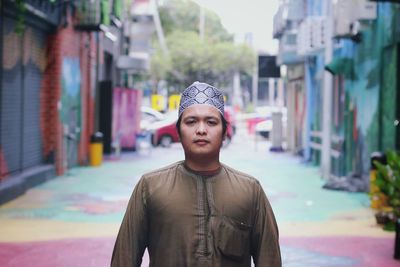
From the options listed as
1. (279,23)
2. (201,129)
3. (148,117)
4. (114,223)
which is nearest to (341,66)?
(114,223)

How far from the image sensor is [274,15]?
A: 90.2 feet

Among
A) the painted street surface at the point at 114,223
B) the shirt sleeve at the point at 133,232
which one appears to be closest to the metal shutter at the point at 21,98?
the painted street surface at the point at 114,223

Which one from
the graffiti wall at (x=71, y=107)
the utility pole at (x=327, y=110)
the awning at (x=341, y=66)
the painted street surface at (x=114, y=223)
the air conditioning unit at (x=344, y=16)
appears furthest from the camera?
the graffiti wall at (x=71, y=107)

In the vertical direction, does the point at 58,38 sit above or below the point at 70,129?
above

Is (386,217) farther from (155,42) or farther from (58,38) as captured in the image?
(155,42)

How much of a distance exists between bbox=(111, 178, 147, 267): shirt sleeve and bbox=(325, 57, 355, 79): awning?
1329 centimetres

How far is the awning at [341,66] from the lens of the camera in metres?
16.1

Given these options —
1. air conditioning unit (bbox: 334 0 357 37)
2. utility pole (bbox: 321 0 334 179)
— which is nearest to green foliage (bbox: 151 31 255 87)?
utility pole (bbox: 321 0 334 179)

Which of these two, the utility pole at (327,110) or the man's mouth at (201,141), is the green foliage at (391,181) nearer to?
the man's mouth at (201,141)

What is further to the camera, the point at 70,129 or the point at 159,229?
the point at 70,129

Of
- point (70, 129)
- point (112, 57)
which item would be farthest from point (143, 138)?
point (70, 129)

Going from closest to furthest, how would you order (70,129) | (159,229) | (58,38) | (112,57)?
1. (159,229)
2. (58,38)
3. (70,129)
4. (112,57)

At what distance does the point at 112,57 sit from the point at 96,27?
851 cm

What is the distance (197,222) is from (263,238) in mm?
326
